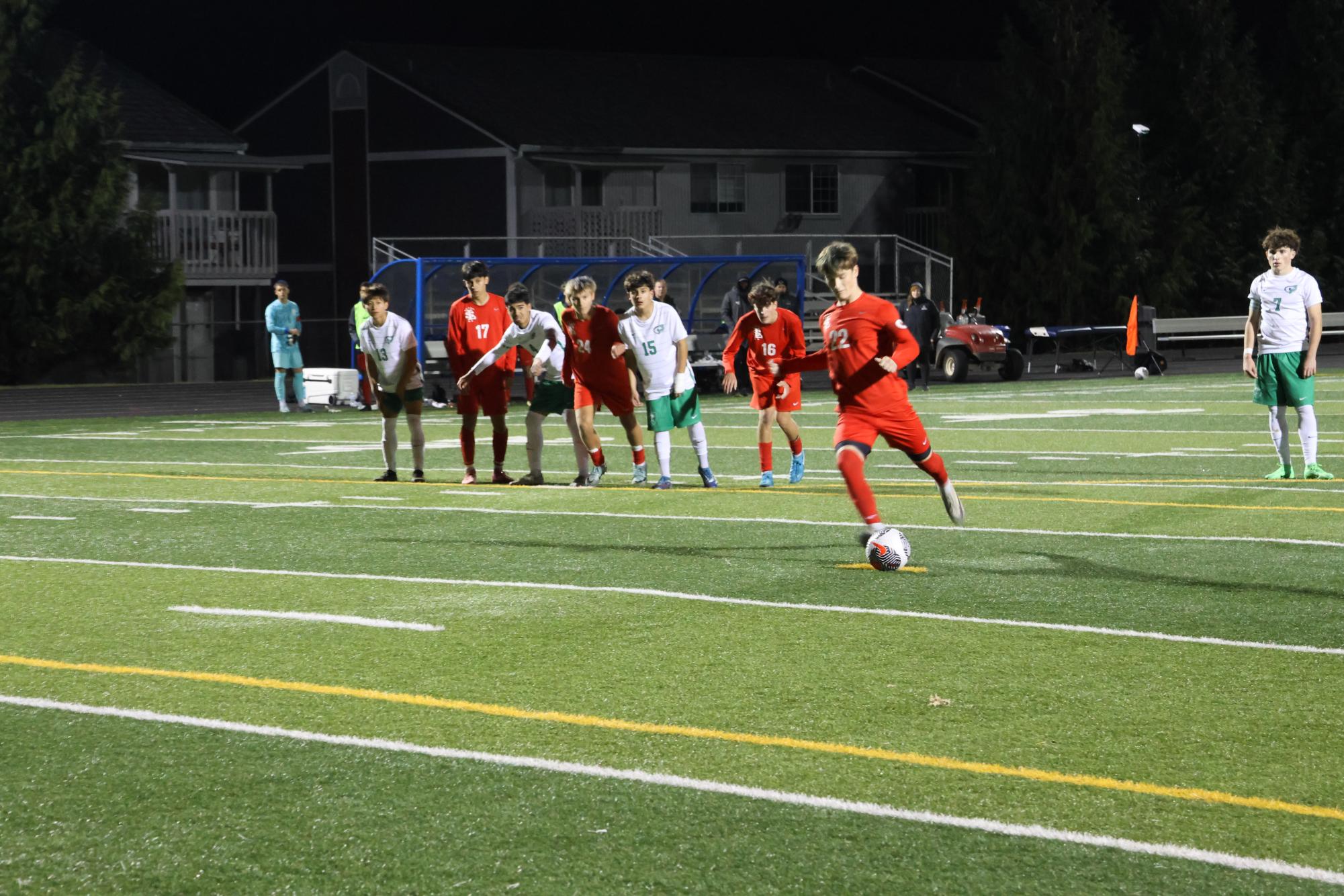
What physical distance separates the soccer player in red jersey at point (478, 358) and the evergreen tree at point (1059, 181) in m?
32.1

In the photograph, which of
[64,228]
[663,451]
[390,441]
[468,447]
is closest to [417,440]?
[390,441]

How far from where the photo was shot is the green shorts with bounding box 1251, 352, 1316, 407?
47.2ft

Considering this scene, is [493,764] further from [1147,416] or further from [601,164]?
[601,164]

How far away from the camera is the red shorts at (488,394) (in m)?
16.1

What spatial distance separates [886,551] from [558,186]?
1528 inches

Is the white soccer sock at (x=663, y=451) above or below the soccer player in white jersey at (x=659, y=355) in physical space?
below

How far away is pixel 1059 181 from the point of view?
46750 mm

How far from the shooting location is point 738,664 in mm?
7938

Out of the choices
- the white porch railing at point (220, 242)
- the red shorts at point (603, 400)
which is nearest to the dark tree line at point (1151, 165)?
the white porch railing at point (220, 242)

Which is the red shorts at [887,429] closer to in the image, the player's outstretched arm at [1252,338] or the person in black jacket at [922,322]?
the player's outstretched arm at [1252,338]

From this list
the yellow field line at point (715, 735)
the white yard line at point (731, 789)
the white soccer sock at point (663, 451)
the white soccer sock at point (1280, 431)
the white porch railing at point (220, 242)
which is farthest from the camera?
the white porch railing at point (220, 242)

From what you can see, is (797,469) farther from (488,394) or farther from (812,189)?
(812,189)

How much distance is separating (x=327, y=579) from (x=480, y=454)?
9102 mm

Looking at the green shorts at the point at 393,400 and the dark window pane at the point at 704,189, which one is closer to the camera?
the green shorts at the point at 393,400
